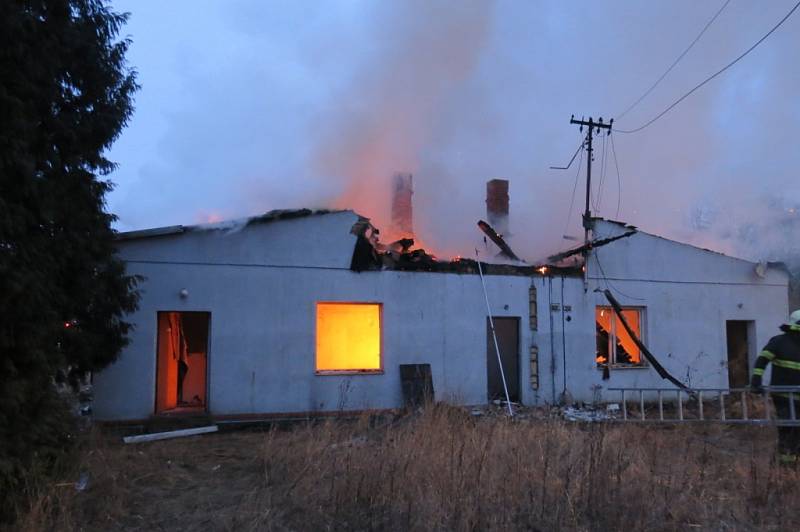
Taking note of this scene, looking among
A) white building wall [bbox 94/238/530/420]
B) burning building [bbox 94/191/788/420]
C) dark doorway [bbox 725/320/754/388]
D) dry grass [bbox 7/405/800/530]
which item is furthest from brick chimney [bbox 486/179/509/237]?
dry grass [bbox 7/405/800/530]

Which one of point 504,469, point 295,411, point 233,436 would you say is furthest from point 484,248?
point 504,469

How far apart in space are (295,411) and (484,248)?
18.8ft

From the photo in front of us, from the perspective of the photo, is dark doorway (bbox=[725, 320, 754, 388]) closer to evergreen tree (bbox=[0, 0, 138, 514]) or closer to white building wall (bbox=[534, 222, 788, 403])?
white building wall (bbox=[534, 222, 788, 403])

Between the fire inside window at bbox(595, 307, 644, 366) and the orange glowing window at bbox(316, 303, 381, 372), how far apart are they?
5329mm

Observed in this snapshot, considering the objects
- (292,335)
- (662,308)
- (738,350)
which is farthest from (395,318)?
(738,350)

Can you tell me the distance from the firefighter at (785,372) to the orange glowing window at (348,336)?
23.4 ft

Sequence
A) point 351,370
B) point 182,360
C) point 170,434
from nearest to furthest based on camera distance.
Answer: point 170,434
point 351,370
point 182,360

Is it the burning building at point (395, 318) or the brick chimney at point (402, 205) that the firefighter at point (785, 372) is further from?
the brick chimney at point (402, 205)

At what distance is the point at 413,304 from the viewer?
12.5 metres

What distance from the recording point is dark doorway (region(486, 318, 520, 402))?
13.4 m

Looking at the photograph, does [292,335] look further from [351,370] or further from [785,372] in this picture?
[785,372]

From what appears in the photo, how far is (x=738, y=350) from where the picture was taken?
16.2m

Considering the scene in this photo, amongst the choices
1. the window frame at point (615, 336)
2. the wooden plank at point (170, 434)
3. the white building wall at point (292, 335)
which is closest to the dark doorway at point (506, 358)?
the white building wall at point (292, 335)

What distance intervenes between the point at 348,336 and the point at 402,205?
12.7 ft
